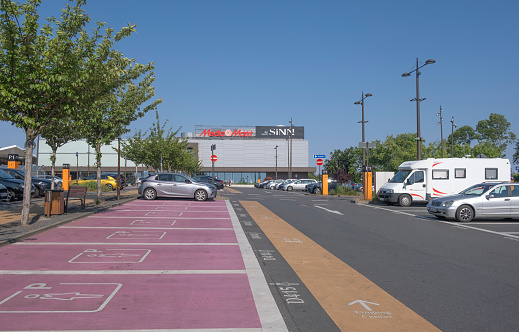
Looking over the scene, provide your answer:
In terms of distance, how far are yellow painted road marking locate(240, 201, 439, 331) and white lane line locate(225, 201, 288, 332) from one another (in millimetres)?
643

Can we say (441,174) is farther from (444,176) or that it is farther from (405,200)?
(405,200)

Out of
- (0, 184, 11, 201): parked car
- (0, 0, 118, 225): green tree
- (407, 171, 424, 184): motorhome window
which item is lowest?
(0, 184, 11, 201): parked car

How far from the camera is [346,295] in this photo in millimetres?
6203

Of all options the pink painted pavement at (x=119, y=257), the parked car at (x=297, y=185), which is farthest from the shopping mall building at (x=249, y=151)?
the pink painted pavement at (x=119, y=257)

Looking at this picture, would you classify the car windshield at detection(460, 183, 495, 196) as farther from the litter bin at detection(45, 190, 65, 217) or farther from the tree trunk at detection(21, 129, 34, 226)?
the tree trunk at detection(21, 129, 34, 226)

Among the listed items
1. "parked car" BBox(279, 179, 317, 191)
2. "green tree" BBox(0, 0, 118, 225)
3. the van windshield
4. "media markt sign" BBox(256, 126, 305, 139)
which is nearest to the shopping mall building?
"media markt sign" BBox(256, 126, 305, 139)

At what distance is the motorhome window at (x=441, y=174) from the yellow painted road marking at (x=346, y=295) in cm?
1487

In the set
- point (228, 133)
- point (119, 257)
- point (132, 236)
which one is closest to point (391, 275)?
point (119, 257)

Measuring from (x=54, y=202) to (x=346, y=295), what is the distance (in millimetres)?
11379

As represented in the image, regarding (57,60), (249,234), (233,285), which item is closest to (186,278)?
(233,285)

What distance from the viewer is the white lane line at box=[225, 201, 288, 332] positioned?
4.93 m

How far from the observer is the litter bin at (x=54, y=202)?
14016 millimetres

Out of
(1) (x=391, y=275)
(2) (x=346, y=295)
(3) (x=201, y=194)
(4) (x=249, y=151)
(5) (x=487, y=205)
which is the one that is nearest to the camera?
(2) (x=346, y=295)

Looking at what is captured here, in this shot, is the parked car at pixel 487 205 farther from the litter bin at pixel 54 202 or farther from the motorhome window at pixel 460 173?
the litter bin at pixel 54 202
